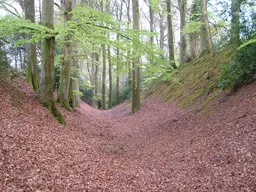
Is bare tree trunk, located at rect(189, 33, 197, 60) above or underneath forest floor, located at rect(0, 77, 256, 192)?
above

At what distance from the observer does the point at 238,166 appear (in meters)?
5.25

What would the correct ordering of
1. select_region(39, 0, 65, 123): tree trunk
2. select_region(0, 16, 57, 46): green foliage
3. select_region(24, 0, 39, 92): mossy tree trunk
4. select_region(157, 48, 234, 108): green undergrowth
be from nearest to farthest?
select_region(0, 16, 57, 46): green foliage < select_region(39, 0, 65, 123): tree trunk < select_region(24, 0, 39, 92): mossy tree trunk < select_region(157, 48, 234, 108): green undergrowth

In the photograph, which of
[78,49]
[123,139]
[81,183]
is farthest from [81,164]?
[78,49]

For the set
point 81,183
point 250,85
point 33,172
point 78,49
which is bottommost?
point 81,183

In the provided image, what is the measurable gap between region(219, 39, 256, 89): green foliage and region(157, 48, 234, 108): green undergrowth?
1079mm

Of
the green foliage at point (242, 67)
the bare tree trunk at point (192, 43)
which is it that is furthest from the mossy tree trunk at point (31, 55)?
the bare tree trunk at point (192, 43)

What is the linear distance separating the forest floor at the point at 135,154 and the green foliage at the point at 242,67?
1.50ft

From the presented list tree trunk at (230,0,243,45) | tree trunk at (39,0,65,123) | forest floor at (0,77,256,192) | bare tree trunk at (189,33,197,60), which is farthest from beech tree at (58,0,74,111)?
bare tree trunk at (189,33,197,60)

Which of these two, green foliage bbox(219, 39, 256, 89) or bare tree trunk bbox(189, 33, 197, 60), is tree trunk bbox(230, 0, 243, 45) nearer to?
green foliage bbox(219, 39, 256, 89)

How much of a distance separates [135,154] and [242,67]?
16.6 feet

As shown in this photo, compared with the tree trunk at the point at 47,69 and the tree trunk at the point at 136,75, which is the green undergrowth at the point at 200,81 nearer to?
the tree trunk at the point at 136,75

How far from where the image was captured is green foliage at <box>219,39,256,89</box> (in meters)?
8.65

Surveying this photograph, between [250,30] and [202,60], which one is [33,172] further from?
[202,60]

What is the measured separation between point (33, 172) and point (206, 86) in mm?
9966
